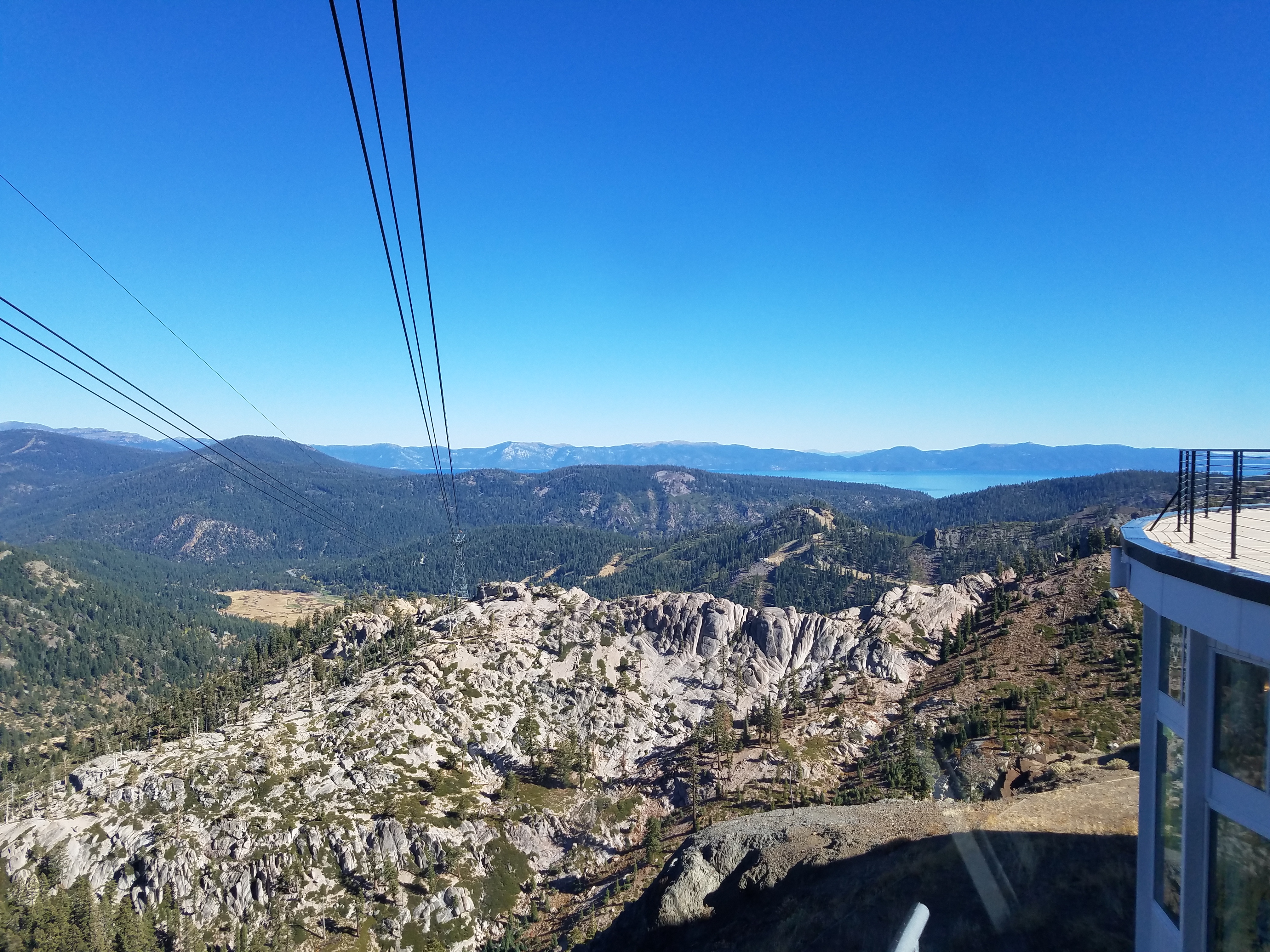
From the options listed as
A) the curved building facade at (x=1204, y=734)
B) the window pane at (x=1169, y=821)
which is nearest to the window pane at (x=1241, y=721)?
the curved building facade at (x=1204, y=734)

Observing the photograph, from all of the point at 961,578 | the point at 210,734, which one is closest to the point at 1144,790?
the point at 210,734

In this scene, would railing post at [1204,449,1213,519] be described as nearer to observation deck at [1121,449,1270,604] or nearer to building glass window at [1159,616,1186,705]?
observation deck at [1121,449,1270,604]

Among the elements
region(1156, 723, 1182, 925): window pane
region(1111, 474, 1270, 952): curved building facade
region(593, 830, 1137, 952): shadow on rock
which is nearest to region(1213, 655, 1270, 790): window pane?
region(1111, 474, 1270, 952): curved building facade

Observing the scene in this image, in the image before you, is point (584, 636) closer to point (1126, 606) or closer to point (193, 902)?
point (193, 902)

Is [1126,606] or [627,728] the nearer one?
[1126,606]

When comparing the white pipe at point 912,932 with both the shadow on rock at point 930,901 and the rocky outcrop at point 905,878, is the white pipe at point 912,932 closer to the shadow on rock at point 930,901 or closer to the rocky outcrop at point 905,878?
the rocky outcrop at point 905,878

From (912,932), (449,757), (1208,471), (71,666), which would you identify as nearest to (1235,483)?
(1208,471)

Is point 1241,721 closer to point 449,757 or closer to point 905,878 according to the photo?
point 905,878
